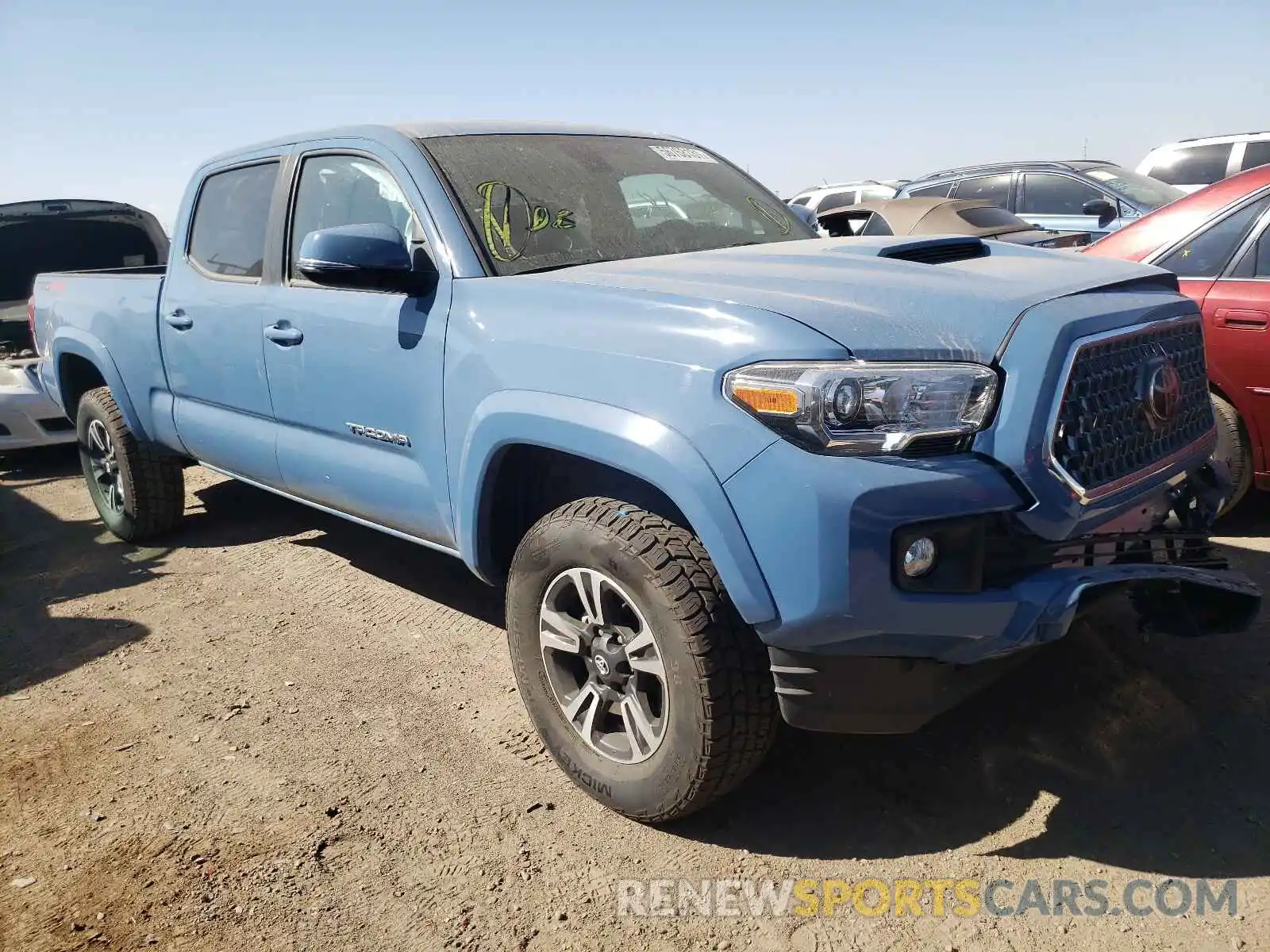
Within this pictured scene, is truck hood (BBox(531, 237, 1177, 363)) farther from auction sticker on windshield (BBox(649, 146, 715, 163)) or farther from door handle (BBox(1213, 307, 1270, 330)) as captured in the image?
door handle (BBox(1213, 307, 1270, 330))

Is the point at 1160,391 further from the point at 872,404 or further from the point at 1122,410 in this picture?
the point at 872,404

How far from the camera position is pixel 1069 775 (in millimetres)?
2785

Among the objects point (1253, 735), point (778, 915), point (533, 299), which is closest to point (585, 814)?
point (778, 915)

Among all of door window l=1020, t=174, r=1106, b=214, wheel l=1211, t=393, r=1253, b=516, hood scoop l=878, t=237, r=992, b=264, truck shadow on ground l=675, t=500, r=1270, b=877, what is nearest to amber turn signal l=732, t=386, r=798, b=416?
hood scoop l=878, t=237, r=992, b=264

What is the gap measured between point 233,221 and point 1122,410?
3637mm

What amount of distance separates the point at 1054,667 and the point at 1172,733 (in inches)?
17.9

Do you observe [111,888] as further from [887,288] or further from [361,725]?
[887,288]

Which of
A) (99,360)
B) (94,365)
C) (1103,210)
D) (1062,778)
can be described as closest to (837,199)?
(1103,210)

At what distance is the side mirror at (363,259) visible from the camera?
3.01 metres

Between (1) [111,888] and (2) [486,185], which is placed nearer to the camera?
(1) [111,888]

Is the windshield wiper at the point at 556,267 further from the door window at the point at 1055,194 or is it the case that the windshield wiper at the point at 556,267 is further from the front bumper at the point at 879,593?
the door window at the point at 1055,194

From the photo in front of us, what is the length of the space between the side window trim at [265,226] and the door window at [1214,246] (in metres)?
3.77

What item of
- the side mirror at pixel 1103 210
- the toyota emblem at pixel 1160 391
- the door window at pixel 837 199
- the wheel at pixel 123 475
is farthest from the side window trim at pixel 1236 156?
the wheel at pixel 123 475

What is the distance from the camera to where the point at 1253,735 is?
291 cm
